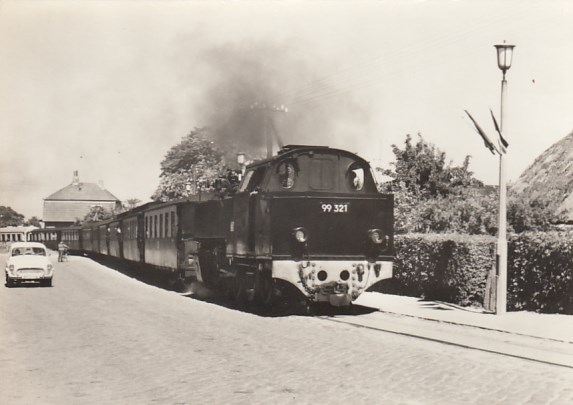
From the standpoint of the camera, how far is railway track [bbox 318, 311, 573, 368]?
985 cm

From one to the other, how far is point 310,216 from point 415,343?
4.60m

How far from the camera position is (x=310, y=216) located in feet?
48.5

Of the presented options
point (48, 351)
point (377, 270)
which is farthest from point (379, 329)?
point (48, 351)

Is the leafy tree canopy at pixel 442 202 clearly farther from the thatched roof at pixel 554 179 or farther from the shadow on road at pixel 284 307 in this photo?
the shadow on road at pixel 284 307

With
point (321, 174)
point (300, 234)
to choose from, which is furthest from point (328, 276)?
point (321, 174)

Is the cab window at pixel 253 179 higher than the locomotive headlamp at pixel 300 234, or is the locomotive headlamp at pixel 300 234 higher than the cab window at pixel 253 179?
the cab window at pixel 253 179

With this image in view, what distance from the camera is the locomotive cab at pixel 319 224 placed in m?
14.5

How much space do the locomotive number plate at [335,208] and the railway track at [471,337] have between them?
2.11 m

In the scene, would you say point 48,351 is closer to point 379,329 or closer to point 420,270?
point 379,329

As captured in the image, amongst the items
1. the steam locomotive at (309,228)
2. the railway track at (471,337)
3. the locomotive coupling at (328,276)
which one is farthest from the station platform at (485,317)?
the steam locomotive at (309,228)

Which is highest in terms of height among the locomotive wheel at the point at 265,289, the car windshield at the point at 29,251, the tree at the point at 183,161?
the tree at the point at 183,161

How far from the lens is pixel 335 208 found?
49.1ft

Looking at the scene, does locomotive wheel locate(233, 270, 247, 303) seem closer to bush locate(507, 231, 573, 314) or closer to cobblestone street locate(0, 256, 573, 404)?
cobblestone street locate(0, 256, 573, 404)

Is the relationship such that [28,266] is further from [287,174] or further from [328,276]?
[328,276]
